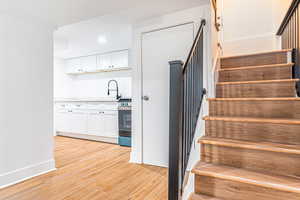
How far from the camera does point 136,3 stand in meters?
Result: 2.01

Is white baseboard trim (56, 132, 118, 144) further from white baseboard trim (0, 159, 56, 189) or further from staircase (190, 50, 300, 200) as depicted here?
staircase (190, 50, 300, 200)

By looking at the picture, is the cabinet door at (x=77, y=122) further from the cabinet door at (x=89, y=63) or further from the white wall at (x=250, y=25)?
the white wall at (x=250, y=25)

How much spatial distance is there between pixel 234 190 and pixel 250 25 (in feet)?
11.2

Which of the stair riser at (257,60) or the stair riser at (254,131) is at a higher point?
the stair riser at (257,60)

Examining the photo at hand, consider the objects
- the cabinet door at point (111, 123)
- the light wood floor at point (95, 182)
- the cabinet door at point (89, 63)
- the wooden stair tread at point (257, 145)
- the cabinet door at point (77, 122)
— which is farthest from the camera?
the cabinet door at point (89, 63)

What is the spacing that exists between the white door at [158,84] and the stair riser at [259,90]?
29.6 inches

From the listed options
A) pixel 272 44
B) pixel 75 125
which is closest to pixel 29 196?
pixel 75 125

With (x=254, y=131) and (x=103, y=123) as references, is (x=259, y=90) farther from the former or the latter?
(x=103, y=123)

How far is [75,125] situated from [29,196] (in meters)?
2.74

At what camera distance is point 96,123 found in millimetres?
4066

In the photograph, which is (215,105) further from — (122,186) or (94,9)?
(94,9)

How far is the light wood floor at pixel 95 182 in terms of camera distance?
176 centimetres

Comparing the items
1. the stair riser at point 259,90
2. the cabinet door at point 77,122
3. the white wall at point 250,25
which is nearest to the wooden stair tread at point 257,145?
the stair riser at point 259,90

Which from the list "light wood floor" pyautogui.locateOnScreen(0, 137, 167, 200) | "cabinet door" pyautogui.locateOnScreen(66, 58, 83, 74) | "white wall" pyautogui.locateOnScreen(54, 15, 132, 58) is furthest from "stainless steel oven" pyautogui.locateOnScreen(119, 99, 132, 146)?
"cabinet door" pyautogui.locateOnScreen(66, 58, 83, 74)
